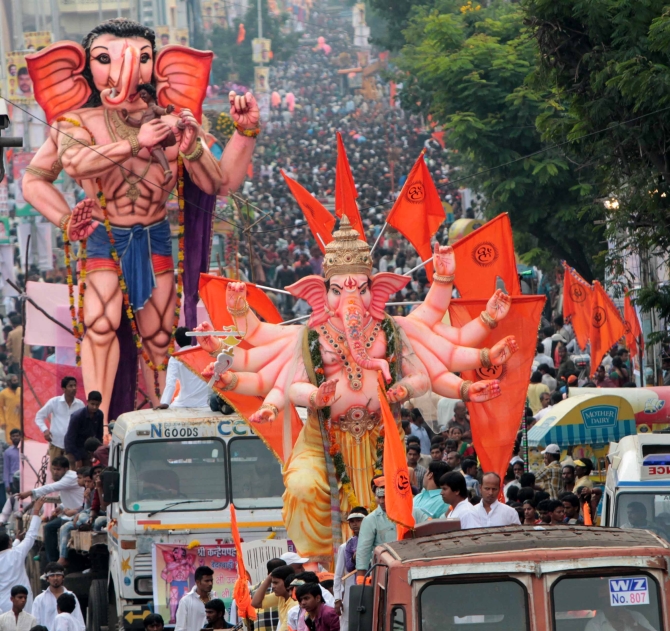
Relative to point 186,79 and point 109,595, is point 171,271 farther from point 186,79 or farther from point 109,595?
point 109,595

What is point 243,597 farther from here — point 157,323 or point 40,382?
point 40,382

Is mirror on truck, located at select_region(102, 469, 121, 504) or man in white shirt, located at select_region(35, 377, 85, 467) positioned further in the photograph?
man in white shirt, located at select_region(35, 377, 85, 467)

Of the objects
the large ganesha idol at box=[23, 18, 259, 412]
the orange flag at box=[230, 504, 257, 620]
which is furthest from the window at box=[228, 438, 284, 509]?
the large ganesha idol at box=[23, 18, 259, 412]

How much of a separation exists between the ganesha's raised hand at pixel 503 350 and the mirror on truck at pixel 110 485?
2901 mm

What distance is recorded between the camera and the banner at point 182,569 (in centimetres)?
1248

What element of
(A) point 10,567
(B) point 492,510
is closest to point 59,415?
(A) point 10,567

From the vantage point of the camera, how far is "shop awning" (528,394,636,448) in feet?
48.5

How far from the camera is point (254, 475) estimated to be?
12859 mm

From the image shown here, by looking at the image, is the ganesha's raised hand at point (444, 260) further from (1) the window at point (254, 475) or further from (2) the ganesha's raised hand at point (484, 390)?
(1) the window at point (254, 475)

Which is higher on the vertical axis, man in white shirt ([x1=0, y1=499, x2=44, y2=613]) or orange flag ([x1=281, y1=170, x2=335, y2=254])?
orange flag ([x1=281, y1=170, x2=335, y2=254])

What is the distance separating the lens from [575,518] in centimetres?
1227

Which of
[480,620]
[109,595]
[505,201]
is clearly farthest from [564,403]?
[505,201]

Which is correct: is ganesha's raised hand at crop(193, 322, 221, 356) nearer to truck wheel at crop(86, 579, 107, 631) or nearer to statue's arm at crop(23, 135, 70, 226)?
truck wheel at crop(86, 579, 107, 631)

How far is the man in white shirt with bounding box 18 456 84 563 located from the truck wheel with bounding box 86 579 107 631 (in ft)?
4.63
